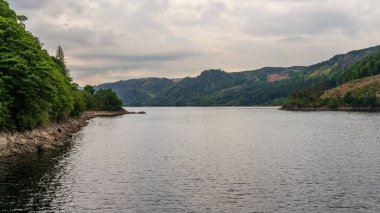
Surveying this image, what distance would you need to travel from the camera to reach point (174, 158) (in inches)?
2736

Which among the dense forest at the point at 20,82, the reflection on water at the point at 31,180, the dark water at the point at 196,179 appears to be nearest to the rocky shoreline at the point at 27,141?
the dense forest at the point at 20,82

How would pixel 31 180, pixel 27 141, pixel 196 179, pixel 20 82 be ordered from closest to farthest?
pixel 31 180 < pixel 196 179 < pixel 20 82 < pixel 27 141

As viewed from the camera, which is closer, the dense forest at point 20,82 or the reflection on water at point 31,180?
the reflection on water at point 31,180

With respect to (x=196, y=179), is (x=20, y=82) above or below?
above

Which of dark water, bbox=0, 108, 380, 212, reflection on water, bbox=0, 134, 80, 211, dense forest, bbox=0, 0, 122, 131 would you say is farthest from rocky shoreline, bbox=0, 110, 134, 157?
dark water, bbox=0, 108, 380, 212

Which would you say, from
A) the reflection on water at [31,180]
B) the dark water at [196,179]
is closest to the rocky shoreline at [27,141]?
the reflection on water at [31,180]

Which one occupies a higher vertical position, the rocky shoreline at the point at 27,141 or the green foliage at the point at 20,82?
Result: the green foliage at the point at 20,82

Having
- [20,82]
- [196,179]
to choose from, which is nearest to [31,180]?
[196,179]

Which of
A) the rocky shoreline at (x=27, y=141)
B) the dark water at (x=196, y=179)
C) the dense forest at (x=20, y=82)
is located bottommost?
the dark water at (x=196, y=179)

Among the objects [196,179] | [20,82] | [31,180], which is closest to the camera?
[31,180]

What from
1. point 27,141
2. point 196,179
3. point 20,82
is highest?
point 20,82

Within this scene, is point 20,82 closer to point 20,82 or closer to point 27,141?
point 20,82

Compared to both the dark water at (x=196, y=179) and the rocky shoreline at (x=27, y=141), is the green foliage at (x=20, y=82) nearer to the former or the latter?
the rocky shoreline at (x=27, y=141)

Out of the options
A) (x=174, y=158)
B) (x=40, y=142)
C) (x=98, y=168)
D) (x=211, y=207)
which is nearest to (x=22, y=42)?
(x=40, y=142)
